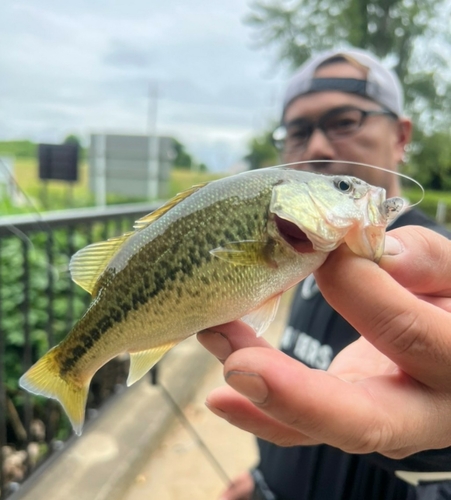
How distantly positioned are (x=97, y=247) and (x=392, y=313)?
76 cm

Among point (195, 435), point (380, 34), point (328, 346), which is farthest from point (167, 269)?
point (380, 34)

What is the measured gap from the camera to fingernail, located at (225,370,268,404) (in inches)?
32.0

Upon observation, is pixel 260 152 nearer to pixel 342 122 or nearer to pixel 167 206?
pixel 342 122

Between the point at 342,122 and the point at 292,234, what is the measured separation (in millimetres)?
1553

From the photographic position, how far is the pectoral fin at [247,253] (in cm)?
105

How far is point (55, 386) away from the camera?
1.26 metres

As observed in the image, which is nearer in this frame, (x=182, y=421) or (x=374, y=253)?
(x=374, y=253)

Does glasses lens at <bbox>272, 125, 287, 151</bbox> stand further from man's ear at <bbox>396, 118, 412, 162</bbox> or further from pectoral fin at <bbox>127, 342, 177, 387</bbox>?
pectoral fin at <bbox>127, 342, 177, 387</bbox>

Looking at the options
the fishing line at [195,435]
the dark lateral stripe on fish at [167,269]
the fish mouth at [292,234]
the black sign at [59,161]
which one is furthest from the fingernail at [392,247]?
the black sign at [59,161]

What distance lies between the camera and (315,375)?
0.83 meters

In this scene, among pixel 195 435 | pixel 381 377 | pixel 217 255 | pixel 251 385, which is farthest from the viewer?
pixel 195 435

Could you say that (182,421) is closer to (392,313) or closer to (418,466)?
(418,466)

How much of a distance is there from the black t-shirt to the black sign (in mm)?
4599

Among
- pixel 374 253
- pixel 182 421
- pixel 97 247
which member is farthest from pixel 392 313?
pixel 182 421
